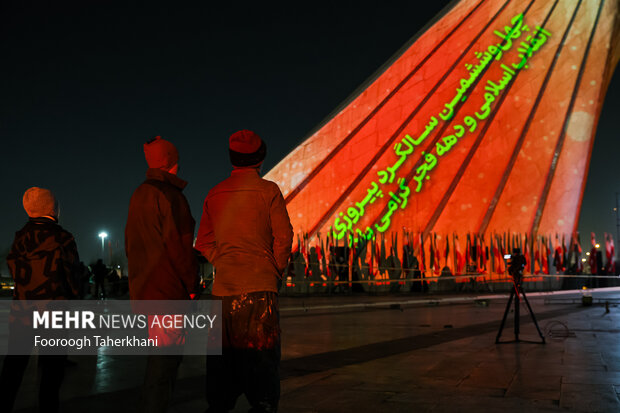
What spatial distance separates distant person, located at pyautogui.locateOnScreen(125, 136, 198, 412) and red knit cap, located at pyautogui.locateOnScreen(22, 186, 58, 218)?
74cm

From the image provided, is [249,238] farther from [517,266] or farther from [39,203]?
[517,266]

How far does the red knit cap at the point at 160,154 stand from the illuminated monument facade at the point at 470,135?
44.4 ft

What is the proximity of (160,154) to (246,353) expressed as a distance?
2.45 feet

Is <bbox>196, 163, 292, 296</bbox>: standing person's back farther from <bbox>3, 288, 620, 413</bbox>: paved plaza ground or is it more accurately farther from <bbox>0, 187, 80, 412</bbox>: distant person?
<bbox>3, 288, 620, 413</bbox>: paved plaza ground

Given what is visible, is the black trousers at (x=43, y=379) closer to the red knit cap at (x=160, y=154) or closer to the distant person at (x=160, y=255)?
the distant person at (x=160, y=255)

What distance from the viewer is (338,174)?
17016mm

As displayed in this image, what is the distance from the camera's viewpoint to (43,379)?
94.0 inches

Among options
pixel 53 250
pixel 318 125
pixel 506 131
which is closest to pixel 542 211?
pixel 506 131

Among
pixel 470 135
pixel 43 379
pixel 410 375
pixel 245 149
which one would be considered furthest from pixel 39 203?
pixel 470 135

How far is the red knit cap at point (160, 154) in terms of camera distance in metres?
2.15

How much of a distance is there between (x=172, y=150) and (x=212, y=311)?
0.58 m

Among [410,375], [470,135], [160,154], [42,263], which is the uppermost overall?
[470,135]

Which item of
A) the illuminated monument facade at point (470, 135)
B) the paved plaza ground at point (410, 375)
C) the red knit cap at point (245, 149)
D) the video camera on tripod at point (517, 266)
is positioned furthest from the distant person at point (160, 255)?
the illuminated monument facade at point (470, 135)

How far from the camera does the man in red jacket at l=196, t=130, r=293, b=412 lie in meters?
1.96
